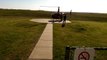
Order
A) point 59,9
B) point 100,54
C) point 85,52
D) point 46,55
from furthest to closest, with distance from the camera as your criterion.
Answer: point 59,9 → point 100,54 → point 46,55 → point 85,52

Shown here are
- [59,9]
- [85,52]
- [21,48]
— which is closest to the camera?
[85,52]

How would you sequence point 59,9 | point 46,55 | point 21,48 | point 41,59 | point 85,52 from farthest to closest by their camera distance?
point 59,9 → point 21,48 → point 46,55 → point 41,59 → point 85,52

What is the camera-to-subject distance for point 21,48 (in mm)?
13602

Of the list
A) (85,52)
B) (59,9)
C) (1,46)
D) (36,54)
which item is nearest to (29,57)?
(36,54)

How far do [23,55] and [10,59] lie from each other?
100cm

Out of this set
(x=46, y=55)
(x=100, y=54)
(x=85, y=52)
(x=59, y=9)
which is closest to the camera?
(x=85, y=52)

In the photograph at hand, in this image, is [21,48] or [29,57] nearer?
[29,57]

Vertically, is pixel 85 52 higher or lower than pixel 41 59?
higher

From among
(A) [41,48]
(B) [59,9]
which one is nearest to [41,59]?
(A) [41,48]

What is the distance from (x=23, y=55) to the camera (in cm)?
1170

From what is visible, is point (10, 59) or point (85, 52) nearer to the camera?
point (85, 52)

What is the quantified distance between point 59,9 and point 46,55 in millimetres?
25406

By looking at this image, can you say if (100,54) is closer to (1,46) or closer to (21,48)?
(21,48)

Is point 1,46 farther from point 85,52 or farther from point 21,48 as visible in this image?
point 85,52
